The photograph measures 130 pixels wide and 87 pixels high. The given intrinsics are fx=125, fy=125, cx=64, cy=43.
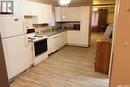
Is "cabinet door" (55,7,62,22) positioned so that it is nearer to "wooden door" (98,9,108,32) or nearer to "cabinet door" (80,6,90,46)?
"cabinet door" (80,6,90,46)

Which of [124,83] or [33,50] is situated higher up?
[33,50]

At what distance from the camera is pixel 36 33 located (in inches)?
187

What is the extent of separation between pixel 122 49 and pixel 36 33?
10.9 ft

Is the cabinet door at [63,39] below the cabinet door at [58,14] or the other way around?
Answer: below

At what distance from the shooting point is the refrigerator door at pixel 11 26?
2605 millimetres

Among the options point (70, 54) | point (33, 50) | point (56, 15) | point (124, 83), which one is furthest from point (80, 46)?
point (124, 83)

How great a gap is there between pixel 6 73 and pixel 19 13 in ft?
4.77

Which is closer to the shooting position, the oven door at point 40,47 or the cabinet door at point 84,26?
the oven door at point 40,47

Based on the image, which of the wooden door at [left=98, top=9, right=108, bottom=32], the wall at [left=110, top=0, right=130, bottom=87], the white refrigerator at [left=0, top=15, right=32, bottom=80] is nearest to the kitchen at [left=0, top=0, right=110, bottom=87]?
the white refrigerator at [left=0, top=15, right=32, bottom=80]

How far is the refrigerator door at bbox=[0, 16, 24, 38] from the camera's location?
2605 mm

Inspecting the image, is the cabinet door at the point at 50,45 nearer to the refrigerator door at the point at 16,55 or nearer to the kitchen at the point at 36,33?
the kitchen at the point at 36,33

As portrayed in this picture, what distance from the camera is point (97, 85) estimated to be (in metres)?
2.92

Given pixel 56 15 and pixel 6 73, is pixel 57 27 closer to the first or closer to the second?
pixel 56 15

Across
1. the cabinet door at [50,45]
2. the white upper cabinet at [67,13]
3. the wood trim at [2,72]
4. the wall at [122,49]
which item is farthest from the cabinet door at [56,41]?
the wall at [122,49]
